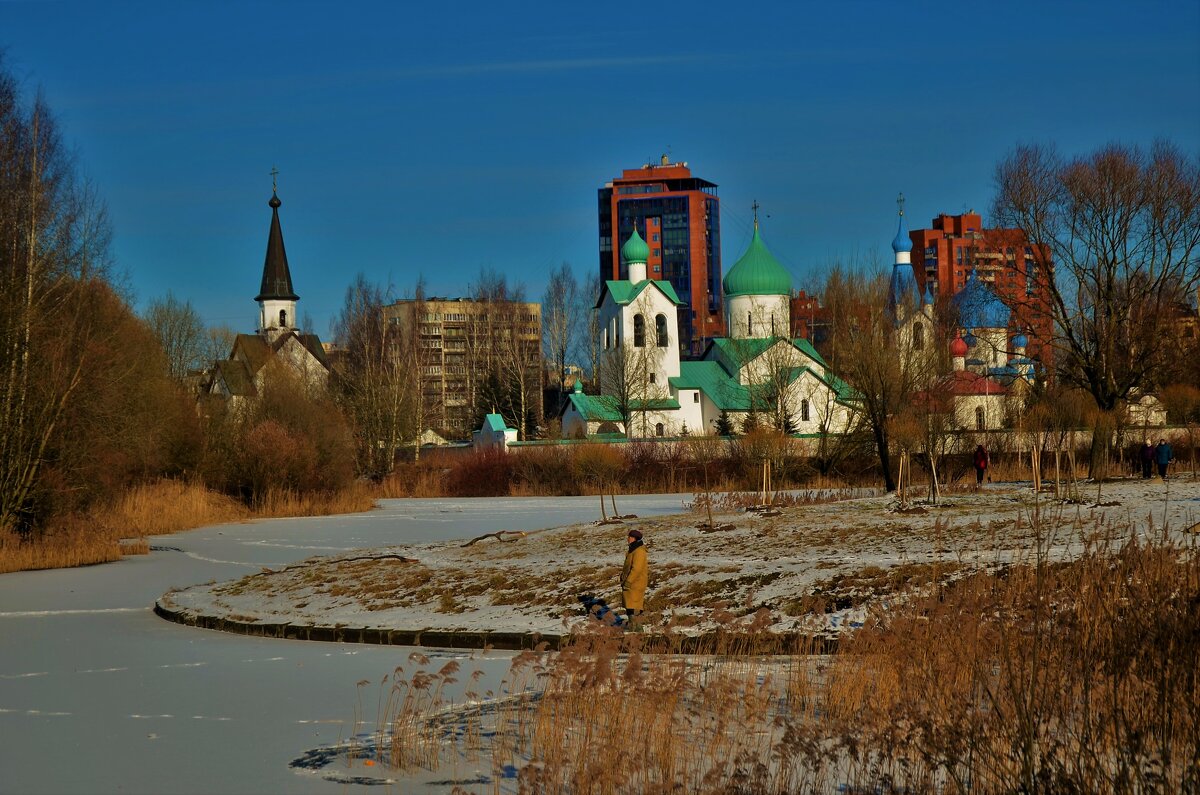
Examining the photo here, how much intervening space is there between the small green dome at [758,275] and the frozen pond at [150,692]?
54.6m

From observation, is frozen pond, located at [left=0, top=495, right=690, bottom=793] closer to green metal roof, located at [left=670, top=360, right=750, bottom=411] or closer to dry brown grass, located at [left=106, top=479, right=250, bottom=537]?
dry brown grass, located at [left=106, top=479, right=250, bottom=537]

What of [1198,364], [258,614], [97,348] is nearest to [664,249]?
[1198,364]

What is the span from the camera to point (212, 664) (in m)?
13.9

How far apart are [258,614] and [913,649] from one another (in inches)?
409

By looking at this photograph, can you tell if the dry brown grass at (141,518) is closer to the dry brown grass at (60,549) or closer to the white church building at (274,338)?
the dry brown grass at (60,549)

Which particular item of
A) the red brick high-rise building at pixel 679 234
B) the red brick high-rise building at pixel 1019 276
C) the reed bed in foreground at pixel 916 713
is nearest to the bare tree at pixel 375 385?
the red brick high-rise building at pixel 1019 276

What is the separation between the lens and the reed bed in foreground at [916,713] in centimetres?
725

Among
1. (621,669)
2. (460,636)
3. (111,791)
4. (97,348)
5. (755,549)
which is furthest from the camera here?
(97,348)

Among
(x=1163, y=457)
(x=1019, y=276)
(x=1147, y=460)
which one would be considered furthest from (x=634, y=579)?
(x=1019, y=276)

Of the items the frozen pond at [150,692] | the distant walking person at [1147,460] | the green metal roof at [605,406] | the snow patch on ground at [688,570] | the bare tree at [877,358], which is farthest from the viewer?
the green metal roof at [605,406]

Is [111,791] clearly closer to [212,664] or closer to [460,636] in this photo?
[212,664]

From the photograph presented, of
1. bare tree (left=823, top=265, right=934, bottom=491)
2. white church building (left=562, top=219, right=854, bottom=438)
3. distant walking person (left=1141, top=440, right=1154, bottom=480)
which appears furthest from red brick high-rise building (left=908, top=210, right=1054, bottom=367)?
white church building (left=562, top=219, right=854, bottom=438)

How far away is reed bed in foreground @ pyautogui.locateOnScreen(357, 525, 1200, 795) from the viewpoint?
7.25 m

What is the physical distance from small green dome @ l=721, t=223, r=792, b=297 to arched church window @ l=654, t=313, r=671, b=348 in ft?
13.4
